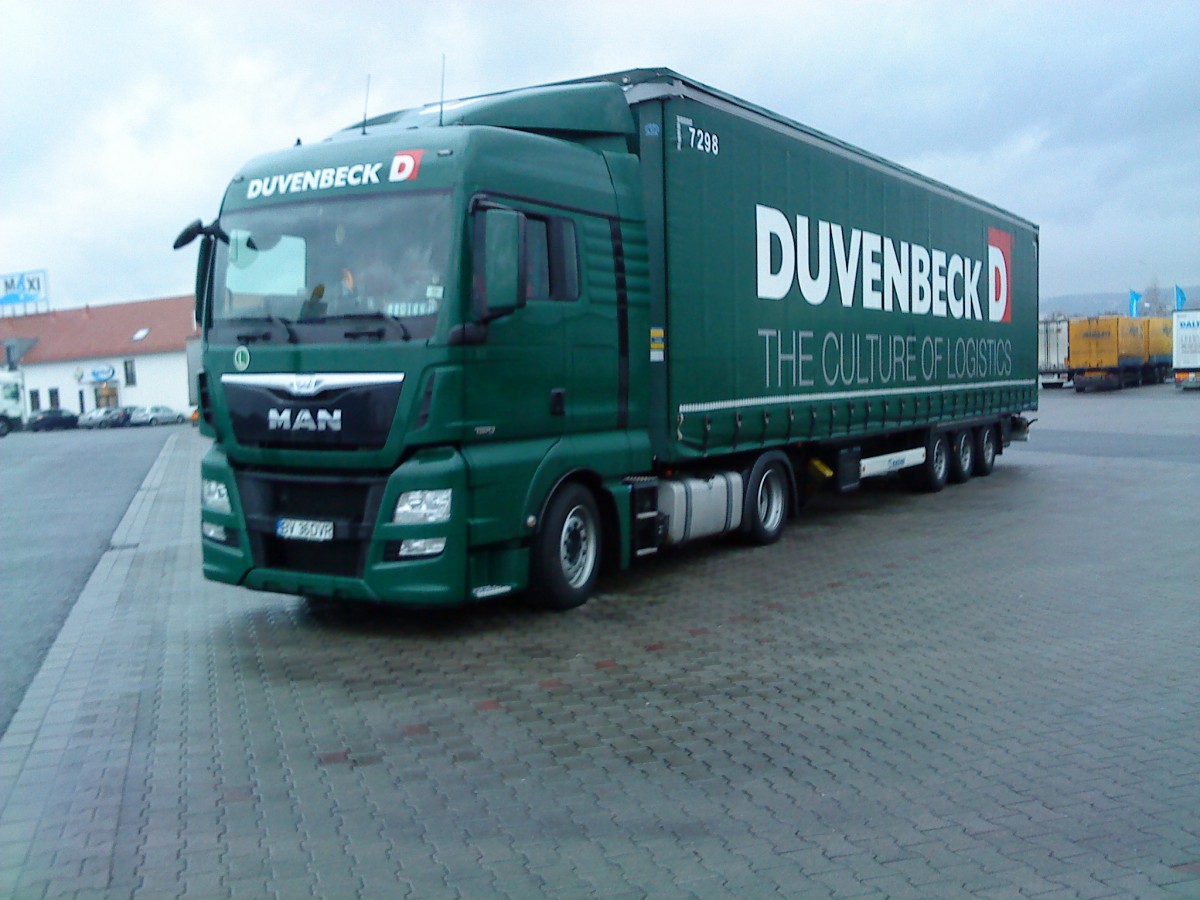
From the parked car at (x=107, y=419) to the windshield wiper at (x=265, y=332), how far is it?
59.2 meters

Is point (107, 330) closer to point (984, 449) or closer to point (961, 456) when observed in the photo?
point (984, 449)

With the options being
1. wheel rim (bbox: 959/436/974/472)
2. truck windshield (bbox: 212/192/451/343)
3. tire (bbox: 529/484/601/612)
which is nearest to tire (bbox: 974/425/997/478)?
wheel rim (bbox: 959/436/974/472)

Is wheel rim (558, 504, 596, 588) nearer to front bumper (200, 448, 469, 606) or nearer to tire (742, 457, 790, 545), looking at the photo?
front bumper (200, 448, 469, 606)

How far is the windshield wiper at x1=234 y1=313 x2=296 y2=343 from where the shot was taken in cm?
768

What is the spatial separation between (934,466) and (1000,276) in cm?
409

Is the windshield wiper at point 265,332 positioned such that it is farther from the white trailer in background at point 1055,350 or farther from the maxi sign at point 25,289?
the maxi sign at point 25,289

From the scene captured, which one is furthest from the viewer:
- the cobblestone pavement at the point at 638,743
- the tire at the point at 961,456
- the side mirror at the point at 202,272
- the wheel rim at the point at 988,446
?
the wheel rim at the point at 988,446

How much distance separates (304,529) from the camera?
303 inches

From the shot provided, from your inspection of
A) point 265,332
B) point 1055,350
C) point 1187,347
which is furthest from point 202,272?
point 1055,350

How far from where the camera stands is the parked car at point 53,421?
61.8 metres

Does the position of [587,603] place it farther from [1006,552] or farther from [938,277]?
[938,277]

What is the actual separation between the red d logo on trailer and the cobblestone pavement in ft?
28.1

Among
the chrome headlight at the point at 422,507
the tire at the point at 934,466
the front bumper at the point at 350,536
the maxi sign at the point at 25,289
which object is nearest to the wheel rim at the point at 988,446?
the tire at the point at 934,466

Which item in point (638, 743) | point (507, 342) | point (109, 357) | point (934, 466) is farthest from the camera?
point (109, 357)
